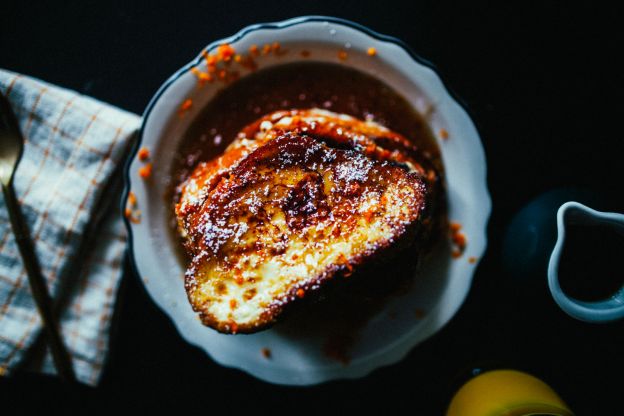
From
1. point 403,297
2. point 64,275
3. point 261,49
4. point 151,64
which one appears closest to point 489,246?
point 403,297

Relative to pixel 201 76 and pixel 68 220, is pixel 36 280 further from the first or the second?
pixel 201 76

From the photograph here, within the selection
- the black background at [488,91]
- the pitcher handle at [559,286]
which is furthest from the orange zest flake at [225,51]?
the pitcher handle at [559,286]

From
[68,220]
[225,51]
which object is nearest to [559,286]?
[225,51]

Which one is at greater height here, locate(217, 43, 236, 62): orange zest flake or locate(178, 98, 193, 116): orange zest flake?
locate(217, 43, 236, 62): orange zest flake

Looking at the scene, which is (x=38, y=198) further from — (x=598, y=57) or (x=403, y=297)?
(x=598, y=57)

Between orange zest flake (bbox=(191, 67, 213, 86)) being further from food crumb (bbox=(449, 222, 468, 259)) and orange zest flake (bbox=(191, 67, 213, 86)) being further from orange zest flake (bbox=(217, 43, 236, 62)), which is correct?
food crumb (bbox=(449, 222, 468, 259))

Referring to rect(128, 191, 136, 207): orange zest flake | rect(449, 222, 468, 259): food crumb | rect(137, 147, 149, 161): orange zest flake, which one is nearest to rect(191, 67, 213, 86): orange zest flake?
rect(137, 147, 149, 161): orange zest flake
